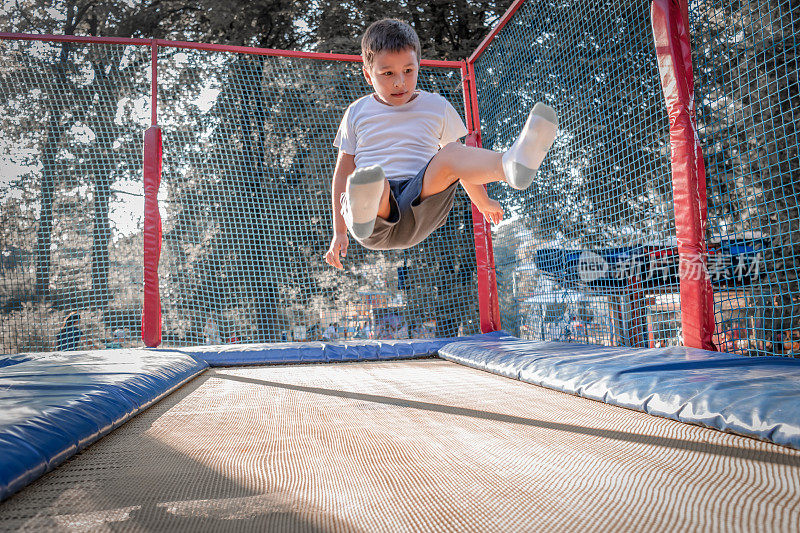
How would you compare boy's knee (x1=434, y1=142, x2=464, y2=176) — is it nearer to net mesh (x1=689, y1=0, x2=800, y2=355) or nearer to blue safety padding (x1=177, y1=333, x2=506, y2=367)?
blue safety padding (x1=177, y1=333, x2=506, y2=367)

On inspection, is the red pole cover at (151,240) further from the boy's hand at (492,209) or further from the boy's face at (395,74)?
the boy's hand at (492,209)

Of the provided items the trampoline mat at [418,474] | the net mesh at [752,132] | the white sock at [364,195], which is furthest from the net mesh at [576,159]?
the trampoline mat at [418,474]

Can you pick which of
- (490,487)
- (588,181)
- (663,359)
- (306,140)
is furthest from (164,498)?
(306,140)

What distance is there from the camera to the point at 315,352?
12.2ft

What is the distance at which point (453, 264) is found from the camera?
588cm

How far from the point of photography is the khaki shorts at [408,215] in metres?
2.05

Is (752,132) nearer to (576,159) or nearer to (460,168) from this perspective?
(576,159)

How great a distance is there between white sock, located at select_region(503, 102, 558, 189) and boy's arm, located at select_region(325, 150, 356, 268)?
3.23ft

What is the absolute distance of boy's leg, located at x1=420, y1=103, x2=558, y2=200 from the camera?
5.21 feet

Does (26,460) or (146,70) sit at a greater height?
(146,70)

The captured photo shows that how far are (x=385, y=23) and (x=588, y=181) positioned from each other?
253cm

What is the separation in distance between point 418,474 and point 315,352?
9.21 ft

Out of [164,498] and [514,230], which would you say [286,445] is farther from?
[514,230]

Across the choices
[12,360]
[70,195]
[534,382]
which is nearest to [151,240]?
[12,360]
